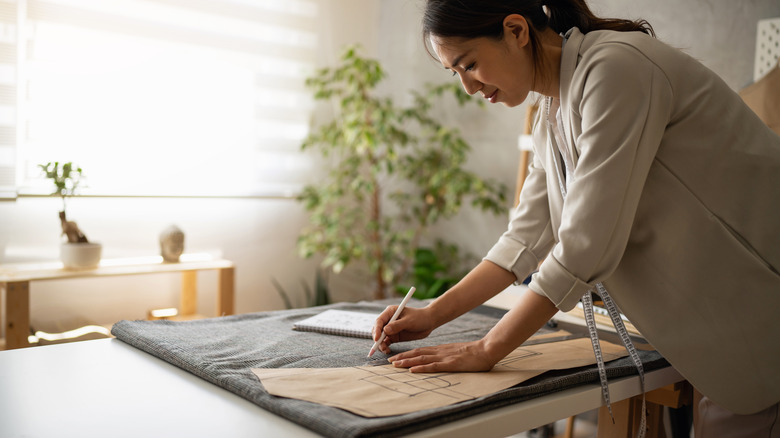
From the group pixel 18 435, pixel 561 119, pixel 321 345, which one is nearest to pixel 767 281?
pixel 561 119

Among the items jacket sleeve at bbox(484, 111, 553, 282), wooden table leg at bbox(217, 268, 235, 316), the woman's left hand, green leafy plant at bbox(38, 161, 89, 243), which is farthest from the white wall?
the woman's left hand

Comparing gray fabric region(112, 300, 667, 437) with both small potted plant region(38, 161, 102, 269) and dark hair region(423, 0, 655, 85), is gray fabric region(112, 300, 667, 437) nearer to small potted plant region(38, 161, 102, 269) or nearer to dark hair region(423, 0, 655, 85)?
dark hair region(423, 0, 655, 85)

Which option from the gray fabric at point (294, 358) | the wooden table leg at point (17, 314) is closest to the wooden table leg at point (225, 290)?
the wooden table leg at point (17, 314)

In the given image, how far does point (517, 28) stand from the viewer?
1.06 metres

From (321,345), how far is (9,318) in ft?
5.71


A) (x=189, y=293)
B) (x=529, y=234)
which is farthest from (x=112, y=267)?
(x=529, y=234)

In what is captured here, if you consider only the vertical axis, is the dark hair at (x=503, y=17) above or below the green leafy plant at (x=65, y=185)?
above

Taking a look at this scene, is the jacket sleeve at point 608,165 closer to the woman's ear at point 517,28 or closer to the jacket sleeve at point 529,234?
the woman's ear at point 517,28

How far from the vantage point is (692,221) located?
981mm

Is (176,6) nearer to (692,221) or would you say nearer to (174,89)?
(174,89)

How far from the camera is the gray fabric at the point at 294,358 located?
794 mm

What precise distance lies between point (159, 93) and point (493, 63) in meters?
2.46

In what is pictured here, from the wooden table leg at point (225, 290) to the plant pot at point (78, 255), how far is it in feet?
1.90

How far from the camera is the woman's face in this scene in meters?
1.06
